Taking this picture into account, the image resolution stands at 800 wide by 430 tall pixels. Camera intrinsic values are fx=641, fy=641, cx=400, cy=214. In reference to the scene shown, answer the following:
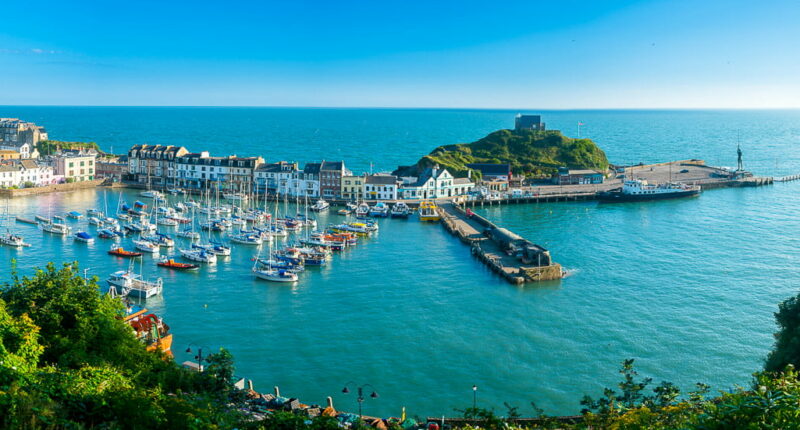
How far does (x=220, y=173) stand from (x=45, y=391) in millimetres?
57298

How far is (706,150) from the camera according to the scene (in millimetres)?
125625

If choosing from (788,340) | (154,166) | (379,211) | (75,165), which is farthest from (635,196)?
(75,165)

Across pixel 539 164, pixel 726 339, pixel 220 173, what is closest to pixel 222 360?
pixel 726 339

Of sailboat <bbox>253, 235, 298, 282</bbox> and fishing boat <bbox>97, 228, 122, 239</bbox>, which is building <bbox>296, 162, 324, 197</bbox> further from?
sailboat <bbox>253, 235, 298, 282</bbox>

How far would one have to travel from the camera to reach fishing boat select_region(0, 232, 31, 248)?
4159 cm

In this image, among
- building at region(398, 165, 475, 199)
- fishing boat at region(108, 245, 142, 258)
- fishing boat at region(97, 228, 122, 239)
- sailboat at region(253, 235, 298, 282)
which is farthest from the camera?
building at region(398, 165, 475, 199)

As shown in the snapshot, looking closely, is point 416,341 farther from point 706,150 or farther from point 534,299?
point 706,150

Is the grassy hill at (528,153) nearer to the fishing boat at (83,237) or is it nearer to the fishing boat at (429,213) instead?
the fishing boat at (429,213)

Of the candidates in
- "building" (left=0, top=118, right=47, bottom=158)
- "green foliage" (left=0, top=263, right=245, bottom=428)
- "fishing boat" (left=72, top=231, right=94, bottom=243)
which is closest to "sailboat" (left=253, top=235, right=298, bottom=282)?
"fishing boat" (left=72, top=231, right=94, bottom=243)

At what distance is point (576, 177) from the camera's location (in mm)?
76312

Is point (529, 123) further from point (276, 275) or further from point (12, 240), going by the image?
point (12, 240)

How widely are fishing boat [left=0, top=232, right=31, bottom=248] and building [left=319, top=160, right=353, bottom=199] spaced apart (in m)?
26.9

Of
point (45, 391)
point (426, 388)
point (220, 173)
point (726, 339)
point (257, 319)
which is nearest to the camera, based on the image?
point (45, 391)

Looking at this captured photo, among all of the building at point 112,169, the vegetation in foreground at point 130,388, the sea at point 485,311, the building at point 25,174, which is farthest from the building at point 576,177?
the building at point 25,174
